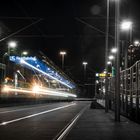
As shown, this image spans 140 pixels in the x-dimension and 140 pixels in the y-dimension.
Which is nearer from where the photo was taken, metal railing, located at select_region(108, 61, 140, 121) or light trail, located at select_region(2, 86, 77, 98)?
metal railing, located at select_region(108, 61, 140, 121)

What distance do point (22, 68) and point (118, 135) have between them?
38.0m

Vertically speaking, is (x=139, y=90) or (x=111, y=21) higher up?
(x=111, y=21)

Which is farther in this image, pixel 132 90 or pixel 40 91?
pixel 40 91

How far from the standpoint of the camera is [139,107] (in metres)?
20.6

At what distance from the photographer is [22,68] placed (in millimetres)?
52125

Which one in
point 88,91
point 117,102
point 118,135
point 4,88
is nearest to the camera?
point 118,135

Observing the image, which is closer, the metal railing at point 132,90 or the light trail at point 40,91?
the metal railing at point 132,90

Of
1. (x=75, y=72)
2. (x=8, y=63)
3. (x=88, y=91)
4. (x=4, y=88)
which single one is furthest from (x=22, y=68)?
(x=88, y=91)

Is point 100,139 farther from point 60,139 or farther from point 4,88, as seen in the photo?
point 4,88

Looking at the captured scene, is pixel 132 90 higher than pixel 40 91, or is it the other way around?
pixel 40 91

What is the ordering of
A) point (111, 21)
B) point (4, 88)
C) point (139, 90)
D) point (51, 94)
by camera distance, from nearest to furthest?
1. point (139, 90)
2. point (4, 88)
3. point (111, 21)
4. point (51, 94)

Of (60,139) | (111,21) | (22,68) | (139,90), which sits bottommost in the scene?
(60,139)

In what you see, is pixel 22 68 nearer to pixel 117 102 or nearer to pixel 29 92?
pixel 29 92

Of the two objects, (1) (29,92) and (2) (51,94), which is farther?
(2) (51,94)
